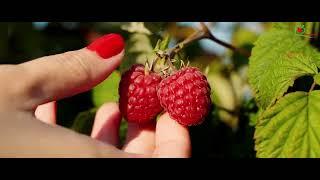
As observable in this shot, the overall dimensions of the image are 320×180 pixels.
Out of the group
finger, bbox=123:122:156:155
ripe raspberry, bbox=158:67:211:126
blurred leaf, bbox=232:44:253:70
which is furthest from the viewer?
blurred leaf, bbox=232:44:253:70

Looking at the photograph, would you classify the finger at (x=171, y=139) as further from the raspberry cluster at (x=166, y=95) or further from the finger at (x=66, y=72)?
the finger at (x=66, y=72)

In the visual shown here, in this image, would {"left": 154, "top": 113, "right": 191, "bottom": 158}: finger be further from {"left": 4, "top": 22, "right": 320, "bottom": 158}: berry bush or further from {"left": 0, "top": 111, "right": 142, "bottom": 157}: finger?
{"left": 0, "top": 111, "right": 142, "bottom": 157}: finger

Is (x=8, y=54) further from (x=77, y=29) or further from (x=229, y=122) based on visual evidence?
(x=229, y=122)

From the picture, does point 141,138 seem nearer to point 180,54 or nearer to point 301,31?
point 180,54

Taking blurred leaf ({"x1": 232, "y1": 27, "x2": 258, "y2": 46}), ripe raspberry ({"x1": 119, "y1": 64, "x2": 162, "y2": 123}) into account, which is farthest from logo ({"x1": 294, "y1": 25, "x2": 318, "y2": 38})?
blurred leaf ({"x1": 232, "y1": 27, "x2": 258, "y2": 46})

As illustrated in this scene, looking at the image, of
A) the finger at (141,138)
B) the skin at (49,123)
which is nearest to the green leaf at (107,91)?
the finger at (141,138)

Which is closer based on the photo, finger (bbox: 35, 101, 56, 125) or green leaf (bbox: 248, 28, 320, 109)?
green leaf (bbox: 248, 28, 320, 109)

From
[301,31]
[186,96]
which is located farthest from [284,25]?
[186,96]
